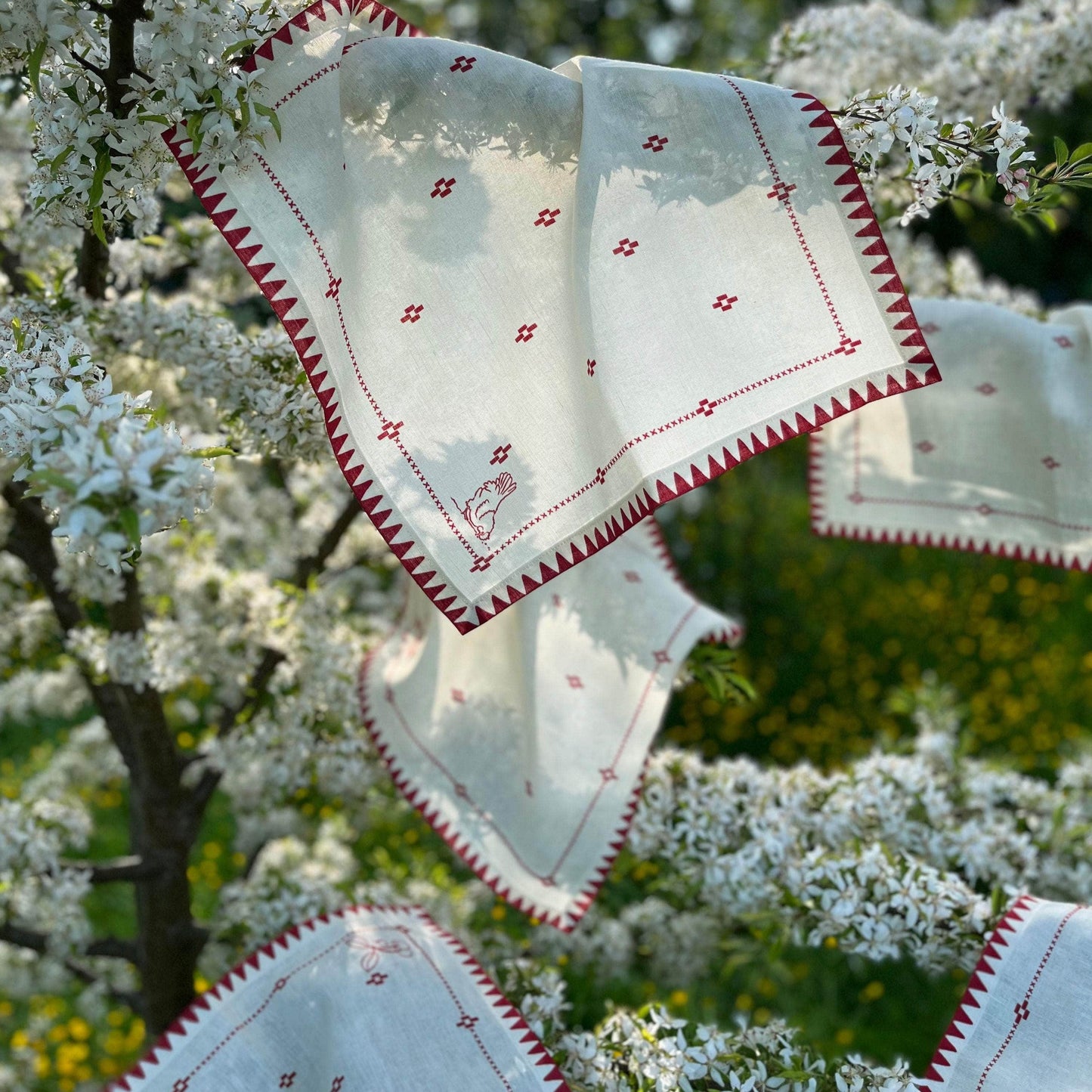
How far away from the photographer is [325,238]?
Result: 1.40 metres

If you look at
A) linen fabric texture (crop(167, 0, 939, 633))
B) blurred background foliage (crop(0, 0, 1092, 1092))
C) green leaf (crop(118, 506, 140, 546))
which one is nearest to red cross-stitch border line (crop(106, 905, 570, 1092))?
linen fabric texture (crop(167, 0, 939, 633))

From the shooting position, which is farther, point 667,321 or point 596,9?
point 596,9

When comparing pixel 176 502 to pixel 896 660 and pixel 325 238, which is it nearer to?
pixel 325 238

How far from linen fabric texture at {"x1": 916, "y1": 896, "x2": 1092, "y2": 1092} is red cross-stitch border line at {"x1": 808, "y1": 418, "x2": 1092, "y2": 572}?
0.74 meters

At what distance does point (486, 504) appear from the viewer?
56.1 inches

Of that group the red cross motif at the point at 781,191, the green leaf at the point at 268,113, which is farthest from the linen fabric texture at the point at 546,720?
the green leaf at the point at 268,113

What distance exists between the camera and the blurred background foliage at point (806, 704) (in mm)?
3141

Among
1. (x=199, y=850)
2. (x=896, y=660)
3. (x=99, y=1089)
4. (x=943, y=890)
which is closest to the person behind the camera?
(x=943, y=890)

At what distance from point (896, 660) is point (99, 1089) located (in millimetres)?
3574

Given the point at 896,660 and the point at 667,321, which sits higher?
the point at 667,321

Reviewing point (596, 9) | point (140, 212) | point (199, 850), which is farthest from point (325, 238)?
point (596, 9)

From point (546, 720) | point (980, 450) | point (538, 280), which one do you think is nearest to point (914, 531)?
point (980, 450)

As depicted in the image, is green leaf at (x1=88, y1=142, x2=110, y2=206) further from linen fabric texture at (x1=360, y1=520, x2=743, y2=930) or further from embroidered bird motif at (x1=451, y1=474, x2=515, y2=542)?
linen fabric texture at (x1=360, y1=520, x2=743, y2=930)

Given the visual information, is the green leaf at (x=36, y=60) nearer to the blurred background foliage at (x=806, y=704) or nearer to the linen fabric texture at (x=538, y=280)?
the linen fabric texture at (x=538, y=280)
